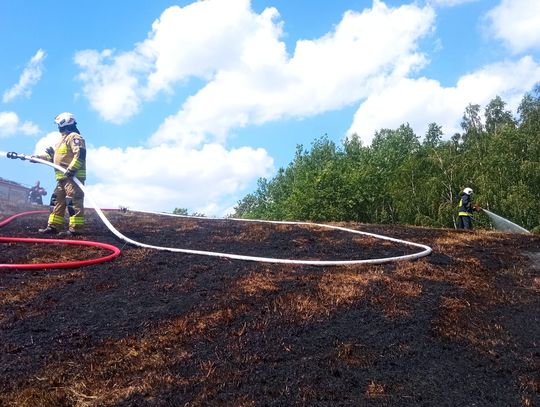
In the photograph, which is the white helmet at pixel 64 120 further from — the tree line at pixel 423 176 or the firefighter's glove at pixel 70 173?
the tree line at pixel 423 176

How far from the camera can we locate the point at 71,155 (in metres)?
8.44

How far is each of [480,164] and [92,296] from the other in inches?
1226

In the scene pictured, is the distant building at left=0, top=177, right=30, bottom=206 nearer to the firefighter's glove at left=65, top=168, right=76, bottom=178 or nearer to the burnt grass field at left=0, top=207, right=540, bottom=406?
the firefighter's glove at left=65, top=168, right=76, bottom=178

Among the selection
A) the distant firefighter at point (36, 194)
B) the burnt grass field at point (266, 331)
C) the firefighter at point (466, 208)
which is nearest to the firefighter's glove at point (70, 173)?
the burnt grass field at point (266, 331)

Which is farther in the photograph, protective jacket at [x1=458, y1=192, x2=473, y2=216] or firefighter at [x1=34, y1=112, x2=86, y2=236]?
protective jacket at [x1=458, y1=192, x2=473, y2=216]

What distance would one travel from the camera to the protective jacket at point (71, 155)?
8062mm

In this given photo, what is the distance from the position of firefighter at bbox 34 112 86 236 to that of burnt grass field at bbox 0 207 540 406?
0.97 meters

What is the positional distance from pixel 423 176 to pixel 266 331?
34.4m

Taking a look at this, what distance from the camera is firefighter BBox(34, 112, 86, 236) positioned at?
8.07m

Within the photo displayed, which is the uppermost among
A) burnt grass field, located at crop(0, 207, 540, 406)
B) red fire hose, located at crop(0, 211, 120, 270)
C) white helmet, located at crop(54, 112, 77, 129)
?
white helmet, located at crop(54, 112, 77, 129)

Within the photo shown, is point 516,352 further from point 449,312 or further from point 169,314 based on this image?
point 169,314

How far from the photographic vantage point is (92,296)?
17.4 feet

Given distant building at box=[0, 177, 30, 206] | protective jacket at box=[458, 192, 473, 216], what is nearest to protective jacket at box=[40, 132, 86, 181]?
protective jacket at box=[458, 192, 473, 216]

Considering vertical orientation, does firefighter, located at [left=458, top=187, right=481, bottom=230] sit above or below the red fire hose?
above
